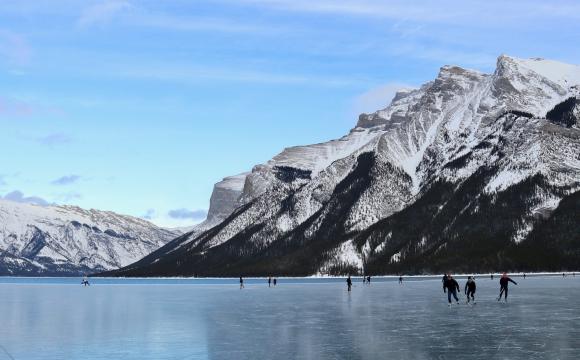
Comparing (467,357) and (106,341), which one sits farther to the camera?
(106,341)

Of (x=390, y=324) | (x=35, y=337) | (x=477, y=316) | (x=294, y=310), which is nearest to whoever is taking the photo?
(x=35, y=337)

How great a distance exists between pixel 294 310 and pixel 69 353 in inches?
1295

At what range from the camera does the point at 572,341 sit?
39.9 m

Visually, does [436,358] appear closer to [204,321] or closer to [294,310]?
[204,321]

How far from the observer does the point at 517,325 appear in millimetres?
49531

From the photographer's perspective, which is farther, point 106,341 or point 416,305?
point 416,305

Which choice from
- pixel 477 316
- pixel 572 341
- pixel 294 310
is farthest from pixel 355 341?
pixel 294 310

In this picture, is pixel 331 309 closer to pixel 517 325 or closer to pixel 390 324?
pixel 390 324

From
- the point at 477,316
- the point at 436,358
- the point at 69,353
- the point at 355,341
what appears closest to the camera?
the point at 436,358

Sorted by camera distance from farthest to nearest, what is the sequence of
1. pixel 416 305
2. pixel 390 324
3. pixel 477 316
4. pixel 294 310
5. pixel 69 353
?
pixel 416 305
pixel 294 310
pixel 477 316
pixel 390 324
pixel 69 353

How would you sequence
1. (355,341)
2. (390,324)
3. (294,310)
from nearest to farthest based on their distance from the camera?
Result: (355,341), (390,324), (294,310)

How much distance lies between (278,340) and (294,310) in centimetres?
2663

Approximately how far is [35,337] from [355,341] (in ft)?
64.0

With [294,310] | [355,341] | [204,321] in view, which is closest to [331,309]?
[294,310]
